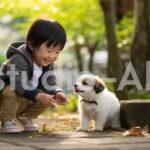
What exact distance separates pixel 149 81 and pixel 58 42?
15.7ft

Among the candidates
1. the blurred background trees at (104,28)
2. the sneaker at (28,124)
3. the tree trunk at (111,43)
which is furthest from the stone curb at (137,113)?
the tree trunk at (111,43)

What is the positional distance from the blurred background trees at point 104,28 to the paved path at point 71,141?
11.2ft

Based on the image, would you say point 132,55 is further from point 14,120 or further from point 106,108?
point 14,120

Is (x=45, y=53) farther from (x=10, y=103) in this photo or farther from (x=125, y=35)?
(x=125, y=35)

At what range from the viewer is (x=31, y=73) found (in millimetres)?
6062

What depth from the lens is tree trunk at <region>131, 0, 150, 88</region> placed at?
1114 centimetres

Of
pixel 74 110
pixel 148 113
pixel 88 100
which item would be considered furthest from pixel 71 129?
pixel 74 110

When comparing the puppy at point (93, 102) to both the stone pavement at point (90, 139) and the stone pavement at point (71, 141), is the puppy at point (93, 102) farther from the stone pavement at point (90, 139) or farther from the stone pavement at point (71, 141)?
the stone pavement at point (71, 141)

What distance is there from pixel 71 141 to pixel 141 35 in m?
6.41

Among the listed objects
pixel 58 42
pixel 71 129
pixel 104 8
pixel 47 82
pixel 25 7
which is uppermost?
pixel 25 7

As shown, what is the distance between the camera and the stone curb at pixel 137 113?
643cm

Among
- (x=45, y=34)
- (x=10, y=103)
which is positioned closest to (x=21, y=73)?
(x=10, y=103)

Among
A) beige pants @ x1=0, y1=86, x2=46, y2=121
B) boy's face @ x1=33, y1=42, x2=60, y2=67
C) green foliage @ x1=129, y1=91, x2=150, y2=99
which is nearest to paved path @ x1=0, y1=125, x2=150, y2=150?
beige pants @ x1=0, y1=86, x2=46, y2=121

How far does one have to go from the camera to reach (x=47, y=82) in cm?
626
